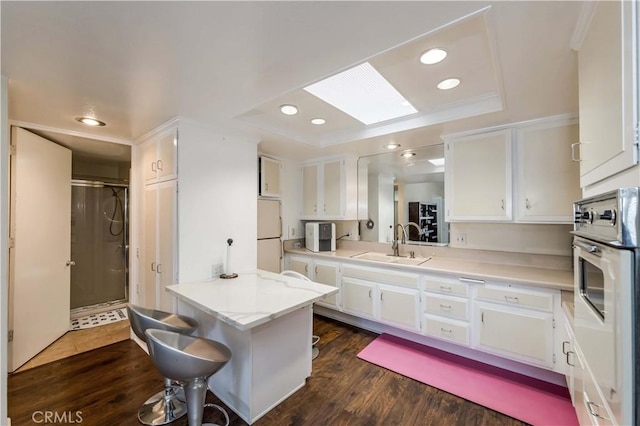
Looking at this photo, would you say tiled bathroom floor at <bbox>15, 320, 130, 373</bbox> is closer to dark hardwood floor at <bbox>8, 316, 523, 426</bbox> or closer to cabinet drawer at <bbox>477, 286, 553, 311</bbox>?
dark hardwood floor at <bbox>8, 316, 523, 426</bbox>

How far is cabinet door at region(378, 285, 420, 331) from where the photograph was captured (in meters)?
2.63

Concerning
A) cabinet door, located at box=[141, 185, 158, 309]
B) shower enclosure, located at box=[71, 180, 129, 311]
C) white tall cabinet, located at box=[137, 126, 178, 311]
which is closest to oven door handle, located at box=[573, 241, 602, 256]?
white tall cabinet, located at box=[137, 126, 178, 311]

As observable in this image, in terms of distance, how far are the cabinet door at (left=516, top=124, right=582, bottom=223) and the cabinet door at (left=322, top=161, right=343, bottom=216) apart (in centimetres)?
196

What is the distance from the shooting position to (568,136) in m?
2.14

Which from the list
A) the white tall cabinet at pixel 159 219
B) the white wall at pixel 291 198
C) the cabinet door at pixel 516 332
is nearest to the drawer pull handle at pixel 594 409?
the cabinet door at pixel 516 332

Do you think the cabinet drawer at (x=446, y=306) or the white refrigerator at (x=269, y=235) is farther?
the white refrigerator at (x=269, y=235)

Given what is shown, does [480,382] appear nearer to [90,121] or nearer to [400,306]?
[400,306]

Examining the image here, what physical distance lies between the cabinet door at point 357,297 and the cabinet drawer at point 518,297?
1.09 metres

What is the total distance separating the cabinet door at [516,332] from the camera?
2.03m

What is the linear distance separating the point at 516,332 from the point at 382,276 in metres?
1.21

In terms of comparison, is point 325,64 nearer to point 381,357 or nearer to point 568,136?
point 568,136

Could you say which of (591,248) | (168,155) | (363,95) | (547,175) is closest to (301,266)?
(168,155)

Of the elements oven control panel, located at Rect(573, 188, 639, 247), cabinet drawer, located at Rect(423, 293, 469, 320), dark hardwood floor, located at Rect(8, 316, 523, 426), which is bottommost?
dark hardwood floor, located at Rect(8, 316, 523, 426)

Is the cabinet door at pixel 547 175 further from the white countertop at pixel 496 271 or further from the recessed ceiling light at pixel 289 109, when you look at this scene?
the recessed ceiling light at pixel 289 109
